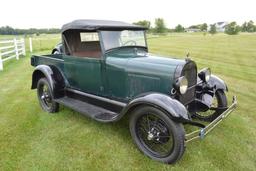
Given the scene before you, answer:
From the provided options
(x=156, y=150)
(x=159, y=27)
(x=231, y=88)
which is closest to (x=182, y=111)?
(x=156, y=150)

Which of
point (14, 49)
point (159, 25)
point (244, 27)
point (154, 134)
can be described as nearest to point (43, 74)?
point (154, 134)

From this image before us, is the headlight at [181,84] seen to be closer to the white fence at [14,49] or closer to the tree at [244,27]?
the white fence at [14,49]

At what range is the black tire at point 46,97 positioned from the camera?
4.92m

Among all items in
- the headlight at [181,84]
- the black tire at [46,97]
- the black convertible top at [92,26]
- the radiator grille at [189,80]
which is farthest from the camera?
the black tire at [46,97]

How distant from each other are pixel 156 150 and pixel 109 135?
3.18 feet

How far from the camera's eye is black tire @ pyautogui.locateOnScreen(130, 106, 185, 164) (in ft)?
9.66

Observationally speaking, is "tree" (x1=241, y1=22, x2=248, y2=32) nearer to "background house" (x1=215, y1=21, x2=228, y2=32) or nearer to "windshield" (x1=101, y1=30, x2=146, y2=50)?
"background house" (x1=215, y1=21, x2=228, y2=32)

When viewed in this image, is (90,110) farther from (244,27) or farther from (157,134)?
(244,27)

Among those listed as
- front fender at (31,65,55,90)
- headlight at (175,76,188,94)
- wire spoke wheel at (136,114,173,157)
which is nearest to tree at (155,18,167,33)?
front fender at (31,65,55,90)

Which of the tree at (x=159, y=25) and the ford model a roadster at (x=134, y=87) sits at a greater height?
the tree at (x=159, y=25)

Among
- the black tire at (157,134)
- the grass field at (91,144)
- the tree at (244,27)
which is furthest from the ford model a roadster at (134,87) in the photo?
the tree at (244,27)

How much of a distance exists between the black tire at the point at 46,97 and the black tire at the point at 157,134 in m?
2.28

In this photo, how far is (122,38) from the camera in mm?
4258

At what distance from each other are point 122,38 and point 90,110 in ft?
5.01
